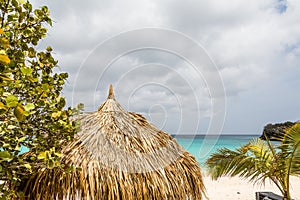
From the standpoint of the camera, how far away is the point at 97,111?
3.55 meters

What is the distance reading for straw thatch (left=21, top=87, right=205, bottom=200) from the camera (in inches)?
104

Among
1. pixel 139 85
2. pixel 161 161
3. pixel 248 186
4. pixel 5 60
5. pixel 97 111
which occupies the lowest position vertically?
pixel 248 186

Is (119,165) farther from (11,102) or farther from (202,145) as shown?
(202,145)

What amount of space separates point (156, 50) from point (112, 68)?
1290 mm

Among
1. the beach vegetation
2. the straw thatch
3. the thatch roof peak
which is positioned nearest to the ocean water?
the straw thatch

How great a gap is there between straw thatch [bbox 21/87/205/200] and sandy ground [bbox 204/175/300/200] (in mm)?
7381

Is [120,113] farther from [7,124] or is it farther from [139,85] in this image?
[7,124]

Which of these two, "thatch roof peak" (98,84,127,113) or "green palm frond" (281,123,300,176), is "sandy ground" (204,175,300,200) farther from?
"thatch roof peak" (98,84,127,113)

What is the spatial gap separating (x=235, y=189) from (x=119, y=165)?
9838 mm

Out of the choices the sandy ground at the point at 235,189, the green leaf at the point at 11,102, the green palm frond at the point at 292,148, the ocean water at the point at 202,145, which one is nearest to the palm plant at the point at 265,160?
the green palm frond at the point at 292,148

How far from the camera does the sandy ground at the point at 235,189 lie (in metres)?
10.0

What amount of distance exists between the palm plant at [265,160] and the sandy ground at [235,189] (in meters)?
4.49

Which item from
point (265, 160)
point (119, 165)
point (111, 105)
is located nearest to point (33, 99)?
point (119, 165)

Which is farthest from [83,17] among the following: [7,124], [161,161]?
[7,124]
